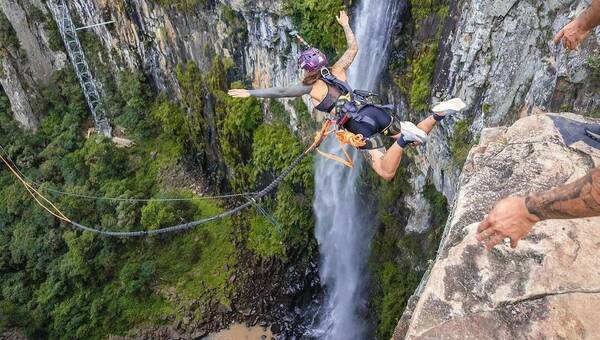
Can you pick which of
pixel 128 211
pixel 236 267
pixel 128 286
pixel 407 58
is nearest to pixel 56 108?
pixel 128 211

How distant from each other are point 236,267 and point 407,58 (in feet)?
32.7

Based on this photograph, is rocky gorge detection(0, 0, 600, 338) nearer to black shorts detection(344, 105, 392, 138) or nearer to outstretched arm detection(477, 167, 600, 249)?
outstretched arm detection(477, 167, 600, 249)

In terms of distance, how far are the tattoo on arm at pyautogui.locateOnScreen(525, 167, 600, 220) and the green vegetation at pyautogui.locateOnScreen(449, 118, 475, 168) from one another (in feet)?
17.2

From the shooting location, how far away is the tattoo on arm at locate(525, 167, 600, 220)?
2.40 metres

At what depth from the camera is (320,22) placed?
10750 mm

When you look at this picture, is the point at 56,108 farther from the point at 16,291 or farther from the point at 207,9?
the point at 207,9

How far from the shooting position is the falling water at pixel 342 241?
A: 12664 mm

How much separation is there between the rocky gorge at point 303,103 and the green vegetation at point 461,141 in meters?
0.02

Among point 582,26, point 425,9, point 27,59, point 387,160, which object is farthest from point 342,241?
point 27,59

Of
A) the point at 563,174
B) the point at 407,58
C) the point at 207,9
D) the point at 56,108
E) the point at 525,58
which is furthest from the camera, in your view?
the point at 56,108

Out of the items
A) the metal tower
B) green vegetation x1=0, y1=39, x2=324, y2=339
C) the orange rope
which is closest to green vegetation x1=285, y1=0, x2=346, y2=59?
green vegetation x1=0, y1=39, x2=324, y2=339

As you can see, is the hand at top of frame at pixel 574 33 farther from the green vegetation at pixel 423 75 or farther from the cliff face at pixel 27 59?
the cliff face at pixel 27 59

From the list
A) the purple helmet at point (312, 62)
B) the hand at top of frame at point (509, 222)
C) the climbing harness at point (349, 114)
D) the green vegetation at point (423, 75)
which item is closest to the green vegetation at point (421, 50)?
the green vegetation at point (423, 75)

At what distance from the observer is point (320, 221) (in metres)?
14.6
